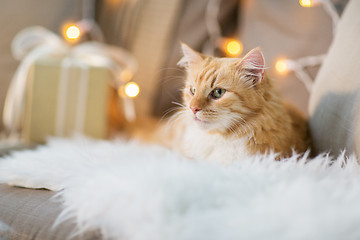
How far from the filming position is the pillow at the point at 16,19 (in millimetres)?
1515

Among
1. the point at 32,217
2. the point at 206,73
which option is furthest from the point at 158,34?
the point at 32,217

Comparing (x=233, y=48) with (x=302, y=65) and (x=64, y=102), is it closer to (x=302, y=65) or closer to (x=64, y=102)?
(x=302, y=65)

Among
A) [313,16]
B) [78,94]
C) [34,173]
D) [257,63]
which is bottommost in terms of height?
[34,173]

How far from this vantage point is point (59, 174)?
0.82 metres

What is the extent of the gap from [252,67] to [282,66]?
538 mm

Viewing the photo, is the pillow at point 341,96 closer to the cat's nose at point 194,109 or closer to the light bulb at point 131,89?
the cat's nose at point 194,109

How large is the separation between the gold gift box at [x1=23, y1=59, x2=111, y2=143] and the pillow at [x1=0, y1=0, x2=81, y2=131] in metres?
0.30

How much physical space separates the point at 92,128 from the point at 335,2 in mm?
1066

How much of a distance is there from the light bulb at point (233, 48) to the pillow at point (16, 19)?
848mm

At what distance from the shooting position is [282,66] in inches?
52.4

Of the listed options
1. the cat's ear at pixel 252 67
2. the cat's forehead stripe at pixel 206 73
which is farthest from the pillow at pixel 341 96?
the cat's forehead stripe at pixel 206 73

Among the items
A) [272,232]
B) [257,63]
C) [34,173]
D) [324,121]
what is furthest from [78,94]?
[272,232]

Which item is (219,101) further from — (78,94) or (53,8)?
(53,8)

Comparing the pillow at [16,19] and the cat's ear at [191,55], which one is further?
the pillow at [16,19]
